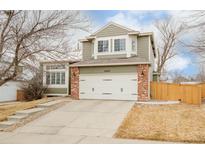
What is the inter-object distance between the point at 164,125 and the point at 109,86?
20.9ft

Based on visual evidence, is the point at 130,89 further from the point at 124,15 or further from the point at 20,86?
the point at 20,86

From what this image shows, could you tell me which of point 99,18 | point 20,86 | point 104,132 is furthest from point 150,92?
point 20,86

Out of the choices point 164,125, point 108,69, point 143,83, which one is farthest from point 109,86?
point 164,125

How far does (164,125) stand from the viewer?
849cm

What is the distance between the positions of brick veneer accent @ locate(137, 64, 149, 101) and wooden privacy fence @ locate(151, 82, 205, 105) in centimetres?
137

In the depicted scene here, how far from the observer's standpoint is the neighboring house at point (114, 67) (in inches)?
547

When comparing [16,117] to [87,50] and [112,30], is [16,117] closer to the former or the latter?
[87,50]

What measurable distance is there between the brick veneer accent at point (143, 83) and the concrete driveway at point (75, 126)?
1.81 meters

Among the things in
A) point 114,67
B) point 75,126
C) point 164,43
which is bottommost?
point 75,126

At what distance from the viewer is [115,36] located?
53.6 ft

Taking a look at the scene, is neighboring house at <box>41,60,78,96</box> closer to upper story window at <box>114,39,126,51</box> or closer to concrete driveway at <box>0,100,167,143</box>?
upper story window at <box>114,39,126,51</box>

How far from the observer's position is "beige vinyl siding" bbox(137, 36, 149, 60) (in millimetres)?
16062

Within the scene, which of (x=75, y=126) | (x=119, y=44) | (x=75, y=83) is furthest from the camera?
(x=119, y=44)
